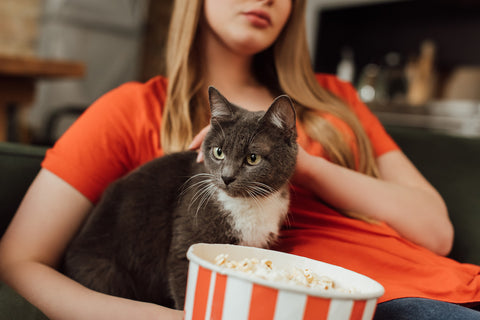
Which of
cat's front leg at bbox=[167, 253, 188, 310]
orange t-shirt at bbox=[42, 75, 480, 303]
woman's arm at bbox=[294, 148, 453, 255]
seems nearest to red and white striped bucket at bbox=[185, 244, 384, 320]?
cat's front leg at bbox=[167, 253, 188, 310]

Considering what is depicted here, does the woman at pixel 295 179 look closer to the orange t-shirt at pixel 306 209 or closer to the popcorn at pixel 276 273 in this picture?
the orange t-shirt at pixel 306 209

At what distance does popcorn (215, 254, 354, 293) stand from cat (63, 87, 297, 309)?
18cm

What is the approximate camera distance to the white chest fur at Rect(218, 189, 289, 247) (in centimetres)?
87

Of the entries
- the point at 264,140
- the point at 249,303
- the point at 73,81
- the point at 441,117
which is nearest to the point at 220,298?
the point at 249,303

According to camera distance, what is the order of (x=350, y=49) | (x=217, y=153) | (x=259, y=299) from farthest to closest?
1. (x=350, y=49)
2. (x=217, y=153)
3. (x=259, y=299)

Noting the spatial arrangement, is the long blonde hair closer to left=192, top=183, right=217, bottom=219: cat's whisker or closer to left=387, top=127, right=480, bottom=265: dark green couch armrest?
left=192, top=183, right=217, bottom=219: cat's whisker

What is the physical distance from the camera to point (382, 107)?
3.98 m

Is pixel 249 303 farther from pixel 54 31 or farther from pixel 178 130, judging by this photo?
pixel 54 31

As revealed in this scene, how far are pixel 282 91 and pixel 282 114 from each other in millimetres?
510

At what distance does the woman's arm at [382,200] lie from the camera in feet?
3.39

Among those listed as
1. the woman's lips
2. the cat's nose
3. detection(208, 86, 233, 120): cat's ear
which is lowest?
the cat's nose

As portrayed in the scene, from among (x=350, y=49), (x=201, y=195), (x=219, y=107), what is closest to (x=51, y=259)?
(x=201, y=195)

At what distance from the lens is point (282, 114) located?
0.84 metres

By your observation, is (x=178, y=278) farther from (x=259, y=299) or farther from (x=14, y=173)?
(x=14, y=173)
